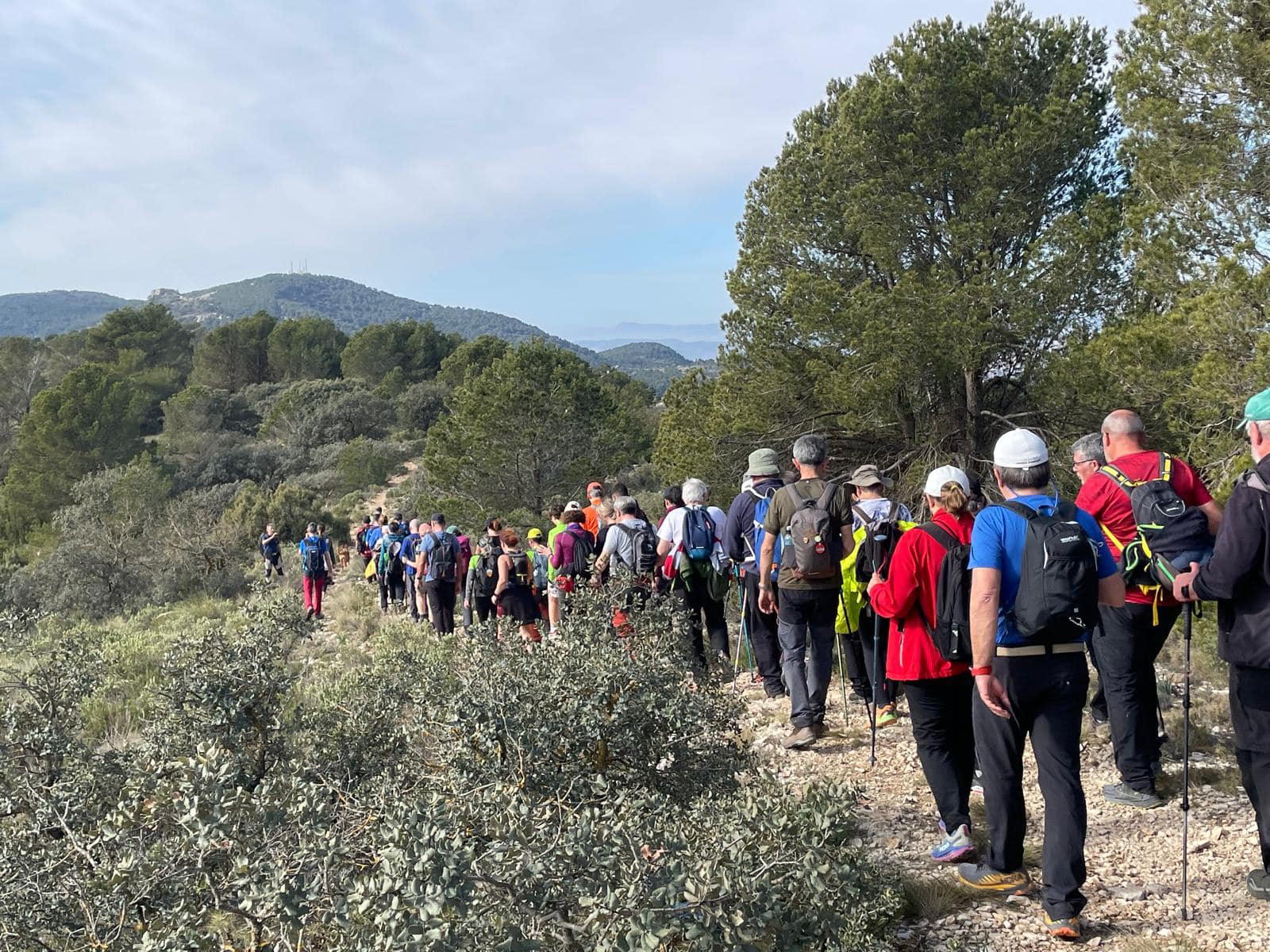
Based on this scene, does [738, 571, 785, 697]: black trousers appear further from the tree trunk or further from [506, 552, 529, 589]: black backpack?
the tree trunk

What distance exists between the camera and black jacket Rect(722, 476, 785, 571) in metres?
5.59

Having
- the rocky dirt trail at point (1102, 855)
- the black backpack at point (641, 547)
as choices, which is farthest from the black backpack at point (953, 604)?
the black backpack at point (641, 547)

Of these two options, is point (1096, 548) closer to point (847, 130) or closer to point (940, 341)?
point (940, 341)

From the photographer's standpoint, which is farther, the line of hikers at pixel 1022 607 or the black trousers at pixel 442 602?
the black trousers at pixel 442 602

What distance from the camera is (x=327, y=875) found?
7.12ft

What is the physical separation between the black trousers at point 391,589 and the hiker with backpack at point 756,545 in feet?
26.3

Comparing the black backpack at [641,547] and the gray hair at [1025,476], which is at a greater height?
the gray hair at [1025,476]

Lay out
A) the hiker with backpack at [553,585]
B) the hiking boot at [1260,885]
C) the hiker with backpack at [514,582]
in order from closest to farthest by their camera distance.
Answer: the hiking boot at [1260,885] < the hiker with backpack at [553,585] < the hiker with backpack at [514,582]

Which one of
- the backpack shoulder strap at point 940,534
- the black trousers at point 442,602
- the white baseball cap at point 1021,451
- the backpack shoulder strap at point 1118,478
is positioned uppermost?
the white baseball cap at point 1021,451

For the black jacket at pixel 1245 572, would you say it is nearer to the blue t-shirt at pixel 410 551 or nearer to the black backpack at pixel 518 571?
the black backpack at pixel 518 571

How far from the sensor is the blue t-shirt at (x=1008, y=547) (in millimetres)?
2898

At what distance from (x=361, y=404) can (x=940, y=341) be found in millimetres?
36497

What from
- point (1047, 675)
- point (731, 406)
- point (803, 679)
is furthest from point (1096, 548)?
point (731, 406)

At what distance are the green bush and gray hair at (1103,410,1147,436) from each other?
2.13 metres
